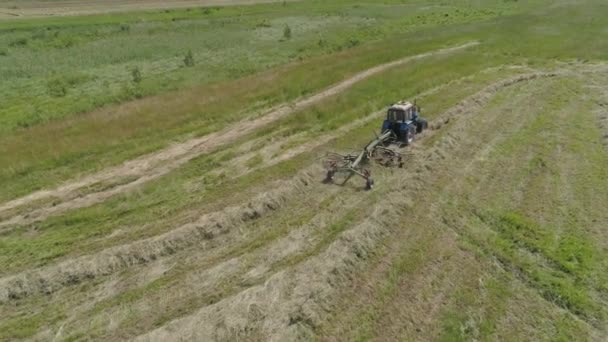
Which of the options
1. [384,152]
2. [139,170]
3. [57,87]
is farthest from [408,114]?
[57,87]

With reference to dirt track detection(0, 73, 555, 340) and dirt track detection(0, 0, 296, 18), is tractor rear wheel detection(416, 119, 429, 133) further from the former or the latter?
dirt track detection(0, 0, 296, 18)

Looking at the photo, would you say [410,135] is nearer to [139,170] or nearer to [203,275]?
[203,275]

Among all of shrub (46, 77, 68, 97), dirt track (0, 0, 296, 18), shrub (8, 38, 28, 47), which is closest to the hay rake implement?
shrub (46, 77, 68, 97)

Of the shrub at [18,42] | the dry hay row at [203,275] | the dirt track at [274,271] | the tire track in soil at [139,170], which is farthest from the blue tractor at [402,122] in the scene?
the shrub at [18,42]

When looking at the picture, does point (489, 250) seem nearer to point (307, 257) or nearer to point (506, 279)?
point (506, 279)

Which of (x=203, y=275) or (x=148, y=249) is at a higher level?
(x=148, y=249)
